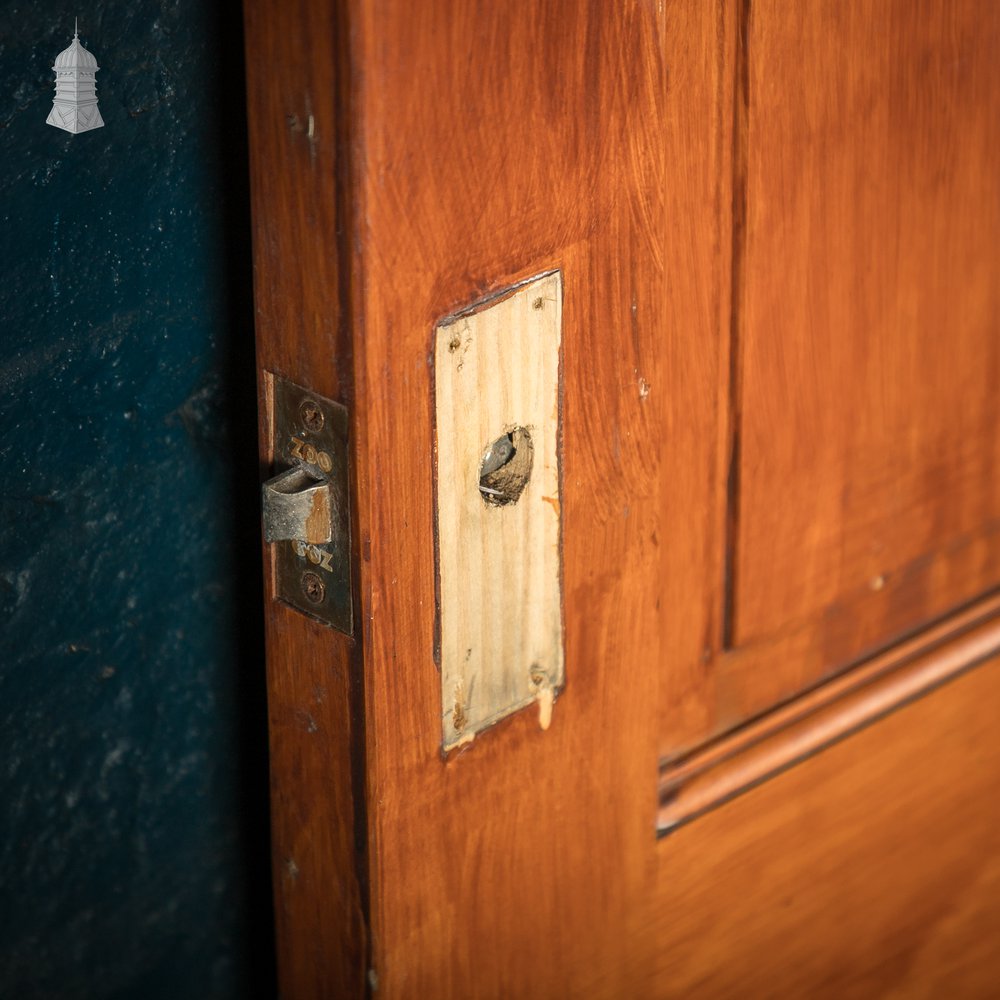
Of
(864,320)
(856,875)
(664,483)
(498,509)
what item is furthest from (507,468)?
(856,875)

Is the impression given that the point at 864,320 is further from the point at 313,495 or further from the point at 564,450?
the point at 313,495

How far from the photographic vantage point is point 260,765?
862 mm

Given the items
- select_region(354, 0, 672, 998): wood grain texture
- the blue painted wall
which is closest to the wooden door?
select_region(354, 0, 672, 998): wood grain texture

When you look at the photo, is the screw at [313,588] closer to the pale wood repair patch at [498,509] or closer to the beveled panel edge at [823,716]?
the pale wood repair patch at [498,509]

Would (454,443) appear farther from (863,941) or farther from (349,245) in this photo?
(863,941)

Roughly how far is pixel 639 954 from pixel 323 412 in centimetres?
39

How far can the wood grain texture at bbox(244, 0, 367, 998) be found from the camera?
57 centimetres

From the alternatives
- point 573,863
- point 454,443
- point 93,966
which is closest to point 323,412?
point 454,443

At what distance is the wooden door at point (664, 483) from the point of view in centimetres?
59

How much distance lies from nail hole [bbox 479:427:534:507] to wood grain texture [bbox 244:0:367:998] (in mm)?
84

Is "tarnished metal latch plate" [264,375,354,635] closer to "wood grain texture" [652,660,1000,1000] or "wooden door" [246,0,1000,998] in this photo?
"wooden door" [246,0,1000,998]

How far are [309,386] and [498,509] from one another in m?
0.10

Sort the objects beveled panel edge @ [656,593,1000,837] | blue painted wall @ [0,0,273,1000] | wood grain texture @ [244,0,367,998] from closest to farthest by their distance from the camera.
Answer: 1. wood grain texture @ [244,0,367,998]
2. blue painted wall @ [0,0,273,1000]
3. beveled panel edge @ [656,593,1000,837]

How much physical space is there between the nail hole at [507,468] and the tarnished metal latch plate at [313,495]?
0.07 meters
